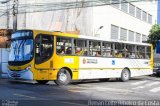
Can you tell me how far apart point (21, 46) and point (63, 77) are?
2.81 m

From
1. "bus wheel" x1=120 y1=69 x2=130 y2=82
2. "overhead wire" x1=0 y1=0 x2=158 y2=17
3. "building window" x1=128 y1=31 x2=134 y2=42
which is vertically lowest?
"bus wheel" x1=120 y1=69 x2=130 y2=82

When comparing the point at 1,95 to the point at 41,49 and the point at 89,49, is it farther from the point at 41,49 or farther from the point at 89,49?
the point at 89,49

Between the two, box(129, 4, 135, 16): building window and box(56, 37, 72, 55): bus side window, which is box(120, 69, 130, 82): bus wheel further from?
box(129, 4, 135, 16): building window

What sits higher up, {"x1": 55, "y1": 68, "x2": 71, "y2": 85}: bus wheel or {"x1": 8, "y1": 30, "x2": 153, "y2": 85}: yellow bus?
→ {"x1": 8, "y1": 30, "x2": 153, "y2": 85}: yellow bus

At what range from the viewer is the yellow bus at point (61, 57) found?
19.7m

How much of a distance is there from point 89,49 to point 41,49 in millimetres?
3541

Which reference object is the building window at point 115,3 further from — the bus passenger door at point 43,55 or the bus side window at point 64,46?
the bus passenger door at point 43,55

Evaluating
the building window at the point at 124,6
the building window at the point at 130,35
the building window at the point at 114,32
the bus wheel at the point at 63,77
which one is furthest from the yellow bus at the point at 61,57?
the building window at the point at 130,35

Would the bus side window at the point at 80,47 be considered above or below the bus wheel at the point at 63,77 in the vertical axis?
above

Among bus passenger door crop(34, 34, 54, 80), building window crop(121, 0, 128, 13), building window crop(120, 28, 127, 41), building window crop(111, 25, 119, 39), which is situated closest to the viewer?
bus passenger door crop(34, 34, 54, 80)

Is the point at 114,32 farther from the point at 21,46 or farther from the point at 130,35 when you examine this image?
the point at 21,46

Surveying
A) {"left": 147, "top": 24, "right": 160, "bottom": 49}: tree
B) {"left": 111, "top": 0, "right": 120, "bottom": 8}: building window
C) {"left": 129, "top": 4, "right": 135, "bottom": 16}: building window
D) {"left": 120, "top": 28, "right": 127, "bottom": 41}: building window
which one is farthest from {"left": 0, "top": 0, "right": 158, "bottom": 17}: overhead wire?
{"left": 147, "top": 24, "right": 160, "bottom": 49}: tree

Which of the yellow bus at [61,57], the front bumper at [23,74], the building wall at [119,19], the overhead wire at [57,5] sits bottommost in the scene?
the front bumper at [23,74]

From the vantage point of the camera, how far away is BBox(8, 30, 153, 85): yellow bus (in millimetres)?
19694
